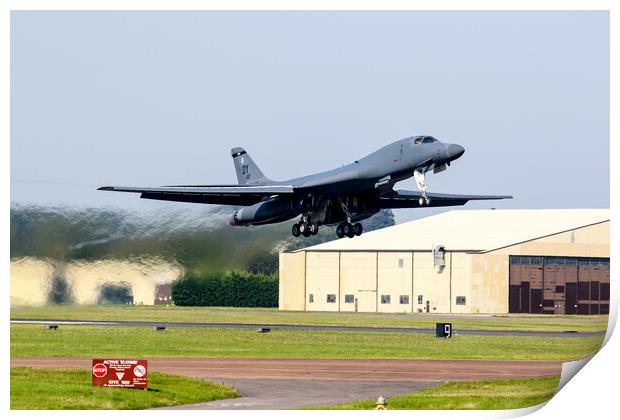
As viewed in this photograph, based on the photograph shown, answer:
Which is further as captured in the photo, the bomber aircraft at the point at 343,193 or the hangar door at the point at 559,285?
the hangar door at the point at 559,285

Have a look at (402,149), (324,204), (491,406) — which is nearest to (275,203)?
(324,204)

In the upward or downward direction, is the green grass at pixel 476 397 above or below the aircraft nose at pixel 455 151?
below

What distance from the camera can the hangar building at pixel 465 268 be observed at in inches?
2749

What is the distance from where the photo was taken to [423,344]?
2655 inches

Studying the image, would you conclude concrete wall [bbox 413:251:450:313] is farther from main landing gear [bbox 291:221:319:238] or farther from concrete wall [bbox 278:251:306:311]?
main landing gear [bbox 291:221:319:238]

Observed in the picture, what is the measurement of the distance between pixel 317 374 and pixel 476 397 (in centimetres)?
835

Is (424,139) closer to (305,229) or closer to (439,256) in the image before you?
(305,229)

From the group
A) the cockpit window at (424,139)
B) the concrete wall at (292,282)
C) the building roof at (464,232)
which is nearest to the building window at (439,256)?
A: the building roof at (464,232)

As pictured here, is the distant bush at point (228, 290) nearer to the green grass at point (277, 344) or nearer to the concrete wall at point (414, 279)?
the concrete wall at point (414, 279)

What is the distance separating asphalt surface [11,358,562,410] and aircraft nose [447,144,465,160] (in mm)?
9648

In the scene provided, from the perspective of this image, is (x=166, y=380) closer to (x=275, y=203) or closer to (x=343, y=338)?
(x=275, y=203)

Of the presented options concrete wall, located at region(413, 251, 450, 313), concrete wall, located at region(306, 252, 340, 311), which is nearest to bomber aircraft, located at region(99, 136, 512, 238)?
concrete wall, located at region(306, 252, 340, 311)

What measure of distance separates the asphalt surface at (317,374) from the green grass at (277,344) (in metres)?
2.02

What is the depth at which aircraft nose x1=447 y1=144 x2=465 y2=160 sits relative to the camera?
55750mm
